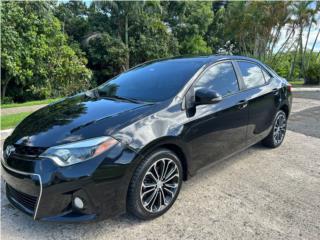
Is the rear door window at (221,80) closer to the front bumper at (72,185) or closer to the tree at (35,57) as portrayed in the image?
the front bumper at (72,185)

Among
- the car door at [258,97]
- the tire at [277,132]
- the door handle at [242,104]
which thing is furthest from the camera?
the tire at [277,132]

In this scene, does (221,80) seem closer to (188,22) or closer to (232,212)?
(232,212)

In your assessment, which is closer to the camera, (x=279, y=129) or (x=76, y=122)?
(x=76, y=122)

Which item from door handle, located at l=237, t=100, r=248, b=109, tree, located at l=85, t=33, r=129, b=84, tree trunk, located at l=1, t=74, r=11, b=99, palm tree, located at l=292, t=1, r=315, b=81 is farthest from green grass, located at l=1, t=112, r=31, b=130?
palm tree, located at l=292, t=1, r=315, b=81

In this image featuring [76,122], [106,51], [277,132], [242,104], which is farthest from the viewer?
[106,51]

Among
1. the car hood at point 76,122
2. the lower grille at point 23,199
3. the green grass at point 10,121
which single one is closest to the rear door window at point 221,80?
the car hood at point 76,122

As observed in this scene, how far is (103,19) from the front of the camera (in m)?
23.2

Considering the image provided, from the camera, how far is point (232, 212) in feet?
9.58

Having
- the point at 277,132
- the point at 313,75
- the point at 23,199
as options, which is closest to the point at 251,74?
the point at 277,132

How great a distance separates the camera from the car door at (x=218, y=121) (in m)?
3.08

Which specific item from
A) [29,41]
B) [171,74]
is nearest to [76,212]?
[171,74]

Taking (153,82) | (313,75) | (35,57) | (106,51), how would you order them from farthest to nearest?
(106,51) < (313,75) < (35,57) < (153,82)

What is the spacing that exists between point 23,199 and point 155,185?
1.19m

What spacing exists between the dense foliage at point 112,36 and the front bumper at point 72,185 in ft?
41.6
